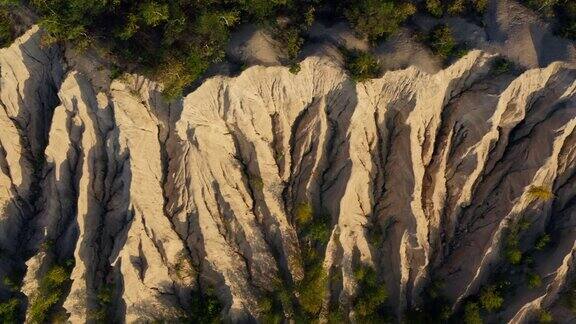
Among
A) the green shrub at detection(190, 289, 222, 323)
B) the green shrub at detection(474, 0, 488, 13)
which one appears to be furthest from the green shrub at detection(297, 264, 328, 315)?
the green shrub at detection(474, 0, 488, 13)

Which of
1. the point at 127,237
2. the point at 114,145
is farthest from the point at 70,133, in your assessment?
the point at 127,237

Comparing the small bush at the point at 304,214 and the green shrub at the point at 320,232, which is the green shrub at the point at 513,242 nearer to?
the green shrub at the point at 320,232

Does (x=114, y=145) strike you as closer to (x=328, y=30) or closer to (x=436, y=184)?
(x=328, y=30)

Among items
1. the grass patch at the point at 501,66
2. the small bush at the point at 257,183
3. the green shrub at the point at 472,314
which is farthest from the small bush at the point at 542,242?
the small bush at the point at 257,183

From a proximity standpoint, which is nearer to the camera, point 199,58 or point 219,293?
point 199,58

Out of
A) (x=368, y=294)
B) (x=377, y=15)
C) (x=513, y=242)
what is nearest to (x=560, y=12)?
(x=377, y=15)

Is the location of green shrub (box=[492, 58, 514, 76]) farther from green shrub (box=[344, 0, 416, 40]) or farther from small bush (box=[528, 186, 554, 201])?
small bush (box=[528, 186, 554, 201])

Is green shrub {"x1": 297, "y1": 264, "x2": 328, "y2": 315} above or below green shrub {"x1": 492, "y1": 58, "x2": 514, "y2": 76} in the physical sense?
below
